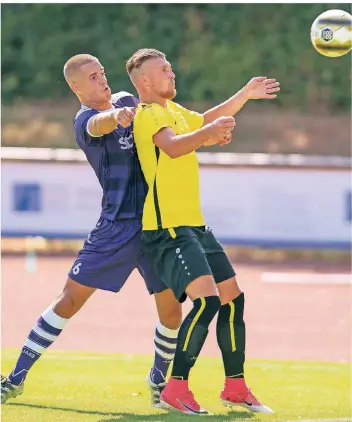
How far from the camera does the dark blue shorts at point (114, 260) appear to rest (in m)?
6.84

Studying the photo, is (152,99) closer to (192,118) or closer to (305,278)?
(192,118)

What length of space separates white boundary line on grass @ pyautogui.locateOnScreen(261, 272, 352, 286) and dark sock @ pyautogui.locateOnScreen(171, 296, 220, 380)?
29.3 feet

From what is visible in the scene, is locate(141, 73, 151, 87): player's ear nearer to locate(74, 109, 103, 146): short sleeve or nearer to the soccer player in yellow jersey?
the soccer player in yellow jersey

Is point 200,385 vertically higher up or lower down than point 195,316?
lower down

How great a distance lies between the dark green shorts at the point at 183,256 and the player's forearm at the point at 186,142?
50 cm

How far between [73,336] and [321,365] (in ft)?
8.98

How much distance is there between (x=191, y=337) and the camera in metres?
6.51

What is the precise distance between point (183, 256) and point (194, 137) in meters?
0.69

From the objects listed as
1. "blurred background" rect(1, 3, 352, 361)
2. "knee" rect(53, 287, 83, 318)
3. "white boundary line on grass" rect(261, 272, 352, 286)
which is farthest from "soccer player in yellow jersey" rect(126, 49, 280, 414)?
"white boundary line on grass" rect(261, 272, 352, 286)

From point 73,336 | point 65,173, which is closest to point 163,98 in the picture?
point 73,336

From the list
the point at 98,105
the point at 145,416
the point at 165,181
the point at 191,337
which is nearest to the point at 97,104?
the point at 98,105

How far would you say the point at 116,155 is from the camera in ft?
22.5

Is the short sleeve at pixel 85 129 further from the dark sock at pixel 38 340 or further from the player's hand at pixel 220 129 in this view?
the dark sock at pixel 38 340

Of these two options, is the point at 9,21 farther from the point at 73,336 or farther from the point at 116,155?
the point at 116,155
